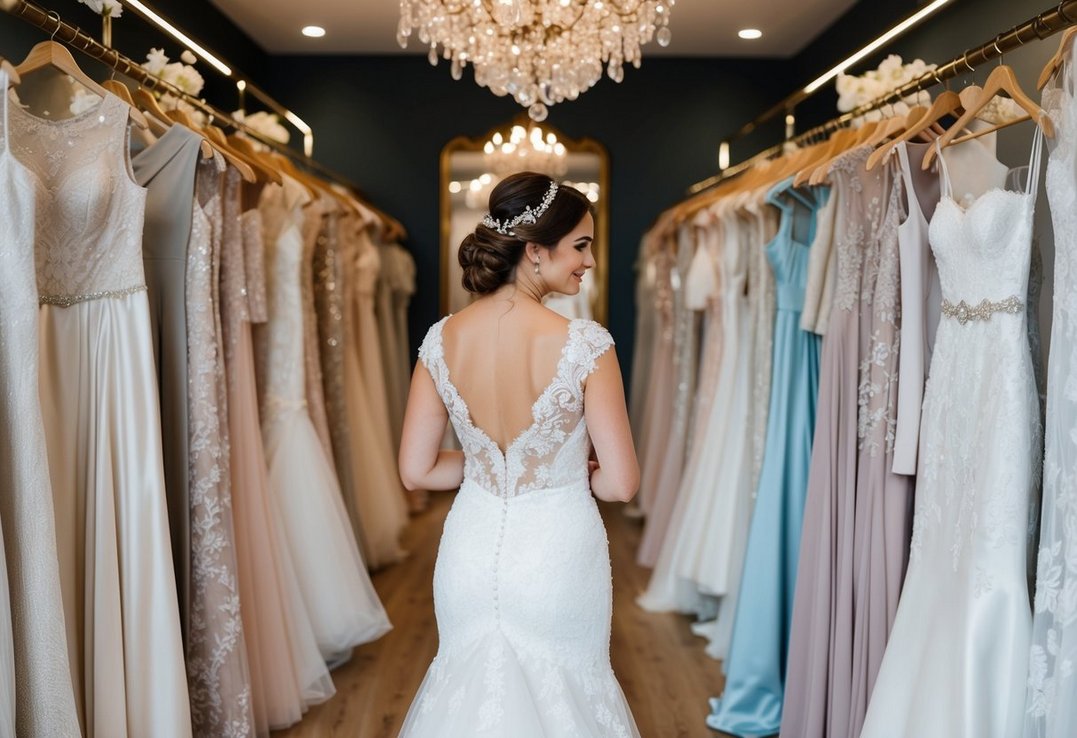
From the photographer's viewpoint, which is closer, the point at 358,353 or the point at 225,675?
the point at 225,675

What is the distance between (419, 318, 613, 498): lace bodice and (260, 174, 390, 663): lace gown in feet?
5.59

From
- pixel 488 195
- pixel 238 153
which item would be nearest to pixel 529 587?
pixel 238 153

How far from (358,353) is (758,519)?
8.92 feet

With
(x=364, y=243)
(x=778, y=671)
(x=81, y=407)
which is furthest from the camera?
(x=364, y=243)

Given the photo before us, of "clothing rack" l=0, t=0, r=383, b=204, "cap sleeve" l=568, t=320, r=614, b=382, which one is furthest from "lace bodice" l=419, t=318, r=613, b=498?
"clothing rack" l=0, t=0, r=383, b=204

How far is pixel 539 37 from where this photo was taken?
3.91 m

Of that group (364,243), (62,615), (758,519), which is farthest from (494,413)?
(364,243)

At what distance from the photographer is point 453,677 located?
80.5 inches

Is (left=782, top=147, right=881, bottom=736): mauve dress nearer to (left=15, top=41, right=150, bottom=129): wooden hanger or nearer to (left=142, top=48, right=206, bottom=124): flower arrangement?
(left=15, top=41, right=150, bottom=129): wooden hanger

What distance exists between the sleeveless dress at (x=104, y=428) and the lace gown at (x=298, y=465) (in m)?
1.29

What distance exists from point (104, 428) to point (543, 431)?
1.06m

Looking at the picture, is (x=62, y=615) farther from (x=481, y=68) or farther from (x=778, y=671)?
(x=481, y=68)

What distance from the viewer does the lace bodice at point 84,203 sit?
7.15ft

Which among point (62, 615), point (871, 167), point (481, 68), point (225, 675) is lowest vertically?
point (225, 675)
